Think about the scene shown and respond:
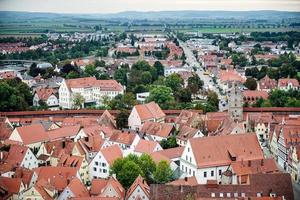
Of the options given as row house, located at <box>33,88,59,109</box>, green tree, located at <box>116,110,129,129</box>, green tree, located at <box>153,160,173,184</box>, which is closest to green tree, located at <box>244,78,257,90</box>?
row house, located at <box>33,88,59,109</box>

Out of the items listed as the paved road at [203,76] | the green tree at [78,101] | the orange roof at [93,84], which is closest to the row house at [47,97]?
the orange roof at [93,84]

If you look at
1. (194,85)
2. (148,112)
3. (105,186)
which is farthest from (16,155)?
(194,85)

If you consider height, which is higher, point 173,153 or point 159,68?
point 173,153

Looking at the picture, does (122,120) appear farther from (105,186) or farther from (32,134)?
(105,186)

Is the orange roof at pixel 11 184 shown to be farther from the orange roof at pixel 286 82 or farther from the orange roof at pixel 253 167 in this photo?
the orange roof at pixel 286 82

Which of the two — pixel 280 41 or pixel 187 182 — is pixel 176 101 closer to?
pixel 187 182

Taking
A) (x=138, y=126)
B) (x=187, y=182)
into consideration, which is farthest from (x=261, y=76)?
(x=187, y=182)

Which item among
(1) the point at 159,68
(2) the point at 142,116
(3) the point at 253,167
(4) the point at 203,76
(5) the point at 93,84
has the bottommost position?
(4) the point at 203,76
